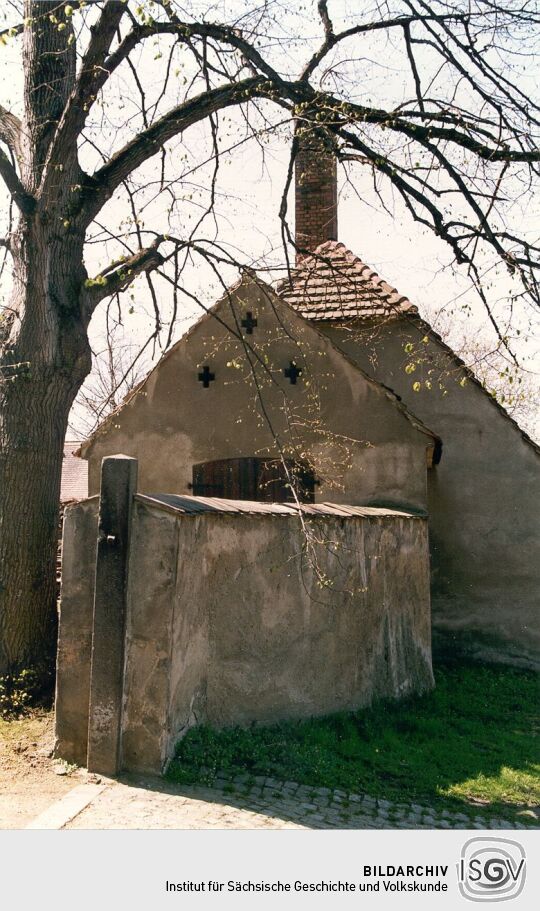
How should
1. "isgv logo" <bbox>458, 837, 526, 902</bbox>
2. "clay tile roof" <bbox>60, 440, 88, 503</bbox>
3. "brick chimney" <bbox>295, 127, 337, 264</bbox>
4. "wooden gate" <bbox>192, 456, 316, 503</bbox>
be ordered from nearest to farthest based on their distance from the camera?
1. "isgv logo" <bbox>458, 837, 526, 902</bbox>
2. "wooden gate" <bbox>192, 456, 316, 503</bbox>
3. "brick chimney" <bbox>295, 127, 337, 264</bbox>
4. "clay tile roof" <bbox>60, 440, 88, 503</bbox>

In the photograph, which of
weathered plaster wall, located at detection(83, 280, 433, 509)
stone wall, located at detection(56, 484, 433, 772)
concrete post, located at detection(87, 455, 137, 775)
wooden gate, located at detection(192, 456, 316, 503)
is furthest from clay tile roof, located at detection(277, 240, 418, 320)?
concrete post, located at detection(87, 455, 137, 775)

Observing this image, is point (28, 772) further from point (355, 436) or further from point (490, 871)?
point (355, 436)

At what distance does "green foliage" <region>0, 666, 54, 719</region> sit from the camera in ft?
24.6

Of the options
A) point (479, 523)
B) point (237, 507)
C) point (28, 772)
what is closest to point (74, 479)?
point (479, 523)

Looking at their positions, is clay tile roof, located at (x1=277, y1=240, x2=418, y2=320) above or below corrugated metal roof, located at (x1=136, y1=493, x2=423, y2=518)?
above

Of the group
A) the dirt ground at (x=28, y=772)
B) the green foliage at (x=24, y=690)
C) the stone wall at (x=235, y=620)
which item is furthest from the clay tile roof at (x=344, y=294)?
the dirt ground at (x=28, y=772)

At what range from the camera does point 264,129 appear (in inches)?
330

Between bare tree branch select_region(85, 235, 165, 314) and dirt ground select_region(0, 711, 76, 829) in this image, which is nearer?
dirt ground select_region(0, 711, 76, 829)

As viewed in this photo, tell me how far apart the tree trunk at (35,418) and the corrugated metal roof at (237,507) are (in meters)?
1.44

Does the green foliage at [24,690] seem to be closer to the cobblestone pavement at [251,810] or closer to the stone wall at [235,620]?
the stone wall at [235,620]

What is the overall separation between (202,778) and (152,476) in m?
5.96

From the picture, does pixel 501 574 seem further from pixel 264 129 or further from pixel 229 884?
pixel 229 884

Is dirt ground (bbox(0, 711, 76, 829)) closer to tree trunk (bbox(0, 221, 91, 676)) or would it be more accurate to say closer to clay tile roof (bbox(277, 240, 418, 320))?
tree trunk (bbox(0, 221, 91, 676))

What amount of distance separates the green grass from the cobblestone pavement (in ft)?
0.59
